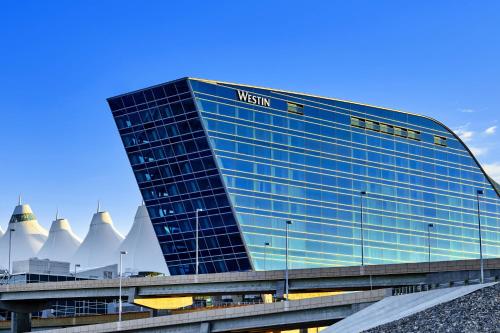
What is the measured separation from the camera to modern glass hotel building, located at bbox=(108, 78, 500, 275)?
112938mm

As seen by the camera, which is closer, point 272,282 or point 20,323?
point 272,282

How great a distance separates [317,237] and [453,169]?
2831cm


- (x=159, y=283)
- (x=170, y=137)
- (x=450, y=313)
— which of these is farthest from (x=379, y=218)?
(x=450, y=313)

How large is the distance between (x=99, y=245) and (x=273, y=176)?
83654 mm

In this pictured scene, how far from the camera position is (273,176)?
11750 centimetres

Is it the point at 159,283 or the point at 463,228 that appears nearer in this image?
the point at 159,283

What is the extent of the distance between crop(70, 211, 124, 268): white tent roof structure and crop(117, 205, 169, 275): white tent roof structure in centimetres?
988

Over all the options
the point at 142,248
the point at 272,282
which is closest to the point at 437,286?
the point at 272,282

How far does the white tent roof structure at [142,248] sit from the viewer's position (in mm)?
168875

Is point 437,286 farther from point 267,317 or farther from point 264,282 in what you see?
point 264,282

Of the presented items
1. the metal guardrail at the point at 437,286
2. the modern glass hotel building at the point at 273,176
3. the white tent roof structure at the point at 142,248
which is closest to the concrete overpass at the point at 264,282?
the metal guardrail at the point at 437,286

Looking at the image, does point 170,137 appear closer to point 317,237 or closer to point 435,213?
point 317,237

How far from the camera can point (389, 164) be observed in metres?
132

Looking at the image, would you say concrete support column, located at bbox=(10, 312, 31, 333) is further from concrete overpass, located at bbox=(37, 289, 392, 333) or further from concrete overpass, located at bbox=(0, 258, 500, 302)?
concrete overpass, located at bbox=(37, 289, 392, 333)
